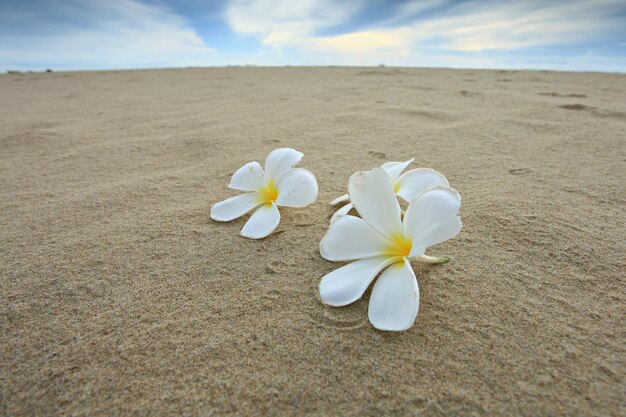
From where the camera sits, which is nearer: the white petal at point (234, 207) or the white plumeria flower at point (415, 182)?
the white plumeria flower at point (415, 182)

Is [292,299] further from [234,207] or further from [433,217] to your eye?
[234,207]

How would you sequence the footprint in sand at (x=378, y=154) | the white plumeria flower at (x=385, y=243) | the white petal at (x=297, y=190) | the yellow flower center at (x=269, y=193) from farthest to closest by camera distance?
the footprint in sand at (x=378, y=154) < the yellow flower center at (x=269, y=193) < the white petal at (x=297, y=190) < the white plumeria flower at (x=385, y=243)

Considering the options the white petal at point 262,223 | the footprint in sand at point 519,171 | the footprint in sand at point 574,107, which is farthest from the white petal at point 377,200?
the footprint in sand at point 574,107

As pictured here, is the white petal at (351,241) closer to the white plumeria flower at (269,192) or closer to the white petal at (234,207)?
the white plumeria flower at (269,192)

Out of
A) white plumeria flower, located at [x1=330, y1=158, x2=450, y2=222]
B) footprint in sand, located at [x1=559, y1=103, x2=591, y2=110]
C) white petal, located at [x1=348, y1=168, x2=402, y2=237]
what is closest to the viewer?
white petal, located at [x1=348, y1=168, x2=402, y2=237]

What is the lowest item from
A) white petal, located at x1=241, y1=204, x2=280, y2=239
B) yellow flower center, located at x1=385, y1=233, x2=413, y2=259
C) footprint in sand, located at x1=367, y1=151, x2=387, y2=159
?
white petal, located at x1=241, y1=204, x2=280, y2=239

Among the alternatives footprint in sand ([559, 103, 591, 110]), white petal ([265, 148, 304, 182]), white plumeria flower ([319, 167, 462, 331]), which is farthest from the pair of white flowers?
footprint in sand ([559, 103, 591, 110])

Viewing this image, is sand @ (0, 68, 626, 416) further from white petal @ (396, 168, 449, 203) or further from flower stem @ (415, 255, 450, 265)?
white petal @ (396, 168, 449, 203)
